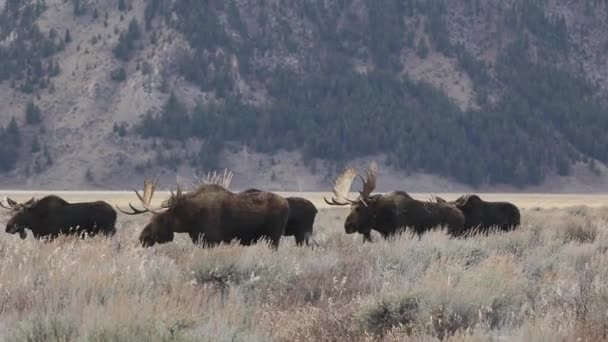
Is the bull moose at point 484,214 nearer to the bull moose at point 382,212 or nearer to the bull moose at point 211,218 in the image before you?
the bull moose at point 382,212

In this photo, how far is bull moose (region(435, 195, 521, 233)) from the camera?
19.9 meters

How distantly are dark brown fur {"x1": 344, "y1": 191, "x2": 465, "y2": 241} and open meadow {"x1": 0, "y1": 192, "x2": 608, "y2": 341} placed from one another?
409cm

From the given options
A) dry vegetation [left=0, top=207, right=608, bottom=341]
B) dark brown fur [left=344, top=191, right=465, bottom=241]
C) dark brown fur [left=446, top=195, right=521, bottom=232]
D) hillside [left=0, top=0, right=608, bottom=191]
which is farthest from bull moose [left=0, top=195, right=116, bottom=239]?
hillside [left=0, top=0, right=608, bottom=191]

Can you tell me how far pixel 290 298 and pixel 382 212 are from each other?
304 inches

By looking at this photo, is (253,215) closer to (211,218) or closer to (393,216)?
(211,218)

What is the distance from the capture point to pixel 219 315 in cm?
707

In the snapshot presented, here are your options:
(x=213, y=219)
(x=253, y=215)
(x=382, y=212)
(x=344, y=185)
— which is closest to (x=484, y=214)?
(x=382, y=212)

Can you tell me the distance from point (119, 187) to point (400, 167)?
2932cm

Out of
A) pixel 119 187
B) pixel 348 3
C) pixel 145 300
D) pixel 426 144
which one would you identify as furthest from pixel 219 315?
pixel 348 3

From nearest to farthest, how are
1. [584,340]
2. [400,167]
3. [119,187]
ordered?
[584,340] → [119,187] → [400,167]

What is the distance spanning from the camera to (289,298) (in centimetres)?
988

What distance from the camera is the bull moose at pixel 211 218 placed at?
13656mm

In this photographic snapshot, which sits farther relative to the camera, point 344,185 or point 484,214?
point 484,214

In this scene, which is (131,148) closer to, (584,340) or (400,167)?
(400,167)
